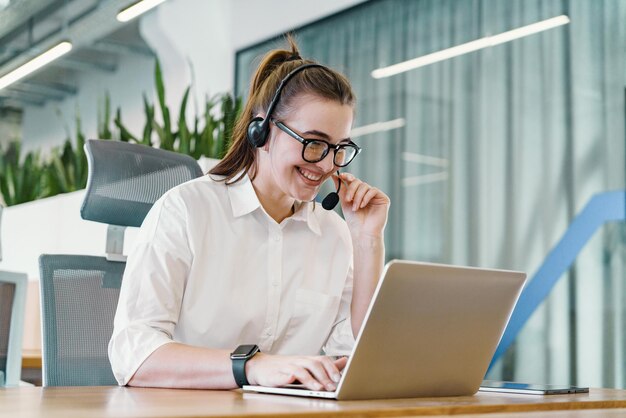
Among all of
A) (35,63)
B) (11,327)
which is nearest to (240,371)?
(11,327)

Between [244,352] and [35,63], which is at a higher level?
[35,63]

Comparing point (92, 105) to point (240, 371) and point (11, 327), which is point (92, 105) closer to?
point (11, 327)

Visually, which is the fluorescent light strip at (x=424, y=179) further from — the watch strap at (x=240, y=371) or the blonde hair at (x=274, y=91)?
the watch strap at (x=240, y=371)

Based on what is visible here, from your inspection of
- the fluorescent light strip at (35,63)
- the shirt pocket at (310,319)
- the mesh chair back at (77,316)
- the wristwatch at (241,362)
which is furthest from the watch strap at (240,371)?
the fluorescent light strip at (35,63)

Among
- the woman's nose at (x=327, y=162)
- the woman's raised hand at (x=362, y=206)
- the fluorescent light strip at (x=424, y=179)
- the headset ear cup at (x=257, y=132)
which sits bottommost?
the woman's raised hand at (x=362, y=206)

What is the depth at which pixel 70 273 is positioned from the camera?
1.90 metres

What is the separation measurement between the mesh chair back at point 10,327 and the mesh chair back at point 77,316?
0.82 meters

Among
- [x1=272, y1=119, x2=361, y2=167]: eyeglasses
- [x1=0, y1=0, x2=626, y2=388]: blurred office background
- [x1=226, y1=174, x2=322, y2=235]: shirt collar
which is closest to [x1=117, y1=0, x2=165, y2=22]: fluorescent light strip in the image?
[x1=0, y1=0, x2=626, y2=388]: blurred office background

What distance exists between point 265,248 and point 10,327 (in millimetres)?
1315

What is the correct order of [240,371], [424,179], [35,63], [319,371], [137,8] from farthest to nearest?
[35,63] < [137,8] < [424,179] < [240,371] < [319,371]

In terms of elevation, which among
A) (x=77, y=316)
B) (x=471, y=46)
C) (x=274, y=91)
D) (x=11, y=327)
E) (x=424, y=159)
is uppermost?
(x=471, y=46)

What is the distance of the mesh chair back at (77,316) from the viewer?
1783mm

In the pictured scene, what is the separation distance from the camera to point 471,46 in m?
4.27

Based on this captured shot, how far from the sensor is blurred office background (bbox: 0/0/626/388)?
3.59m
